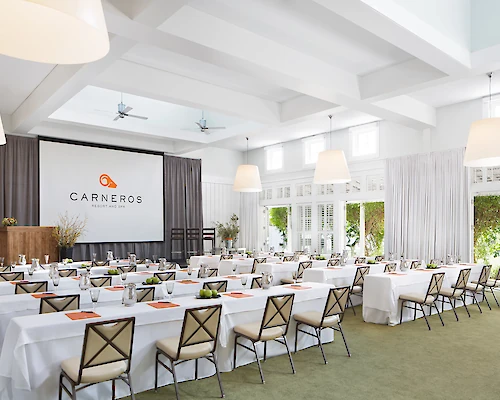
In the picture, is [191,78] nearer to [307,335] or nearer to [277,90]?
[277,90]

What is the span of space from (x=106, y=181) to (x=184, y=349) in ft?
34.4

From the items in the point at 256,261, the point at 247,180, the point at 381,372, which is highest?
the point at 247,180

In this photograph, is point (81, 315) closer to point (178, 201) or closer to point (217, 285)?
point (217, 285)

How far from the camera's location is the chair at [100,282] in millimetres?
6204

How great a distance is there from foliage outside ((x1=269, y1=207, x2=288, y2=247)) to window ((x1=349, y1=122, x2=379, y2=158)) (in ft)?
15.1

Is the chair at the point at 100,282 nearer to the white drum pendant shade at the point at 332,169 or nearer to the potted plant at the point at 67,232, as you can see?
the white drum pendant shade at the point at 332,169

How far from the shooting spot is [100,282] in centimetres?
625

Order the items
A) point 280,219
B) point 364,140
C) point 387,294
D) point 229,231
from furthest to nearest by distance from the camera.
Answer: point 280,219, point 229,231, point 364,140, point 387,294

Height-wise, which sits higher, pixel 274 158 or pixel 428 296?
pixel 274 158

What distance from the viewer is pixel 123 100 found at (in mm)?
11820

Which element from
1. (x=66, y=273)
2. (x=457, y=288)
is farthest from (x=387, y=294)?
(x=66, y=273)

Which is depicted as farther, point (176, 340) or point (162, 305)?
point (162, 305)

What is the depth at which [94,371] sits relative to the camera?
335 centimetres

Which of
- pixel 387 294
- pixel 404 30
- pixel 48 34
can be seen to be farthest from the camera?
pixel 387 294
